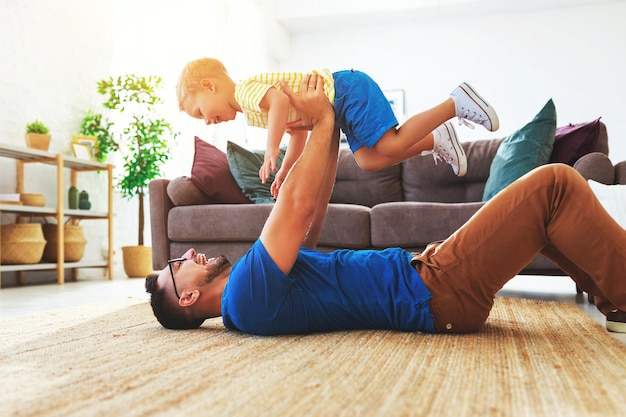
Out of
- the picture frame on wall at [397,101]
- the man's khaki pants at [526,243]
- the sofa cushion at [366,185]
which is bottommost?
the man's khaki pants at [526,243]

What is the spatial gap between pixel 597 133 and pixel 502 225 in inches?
86.2

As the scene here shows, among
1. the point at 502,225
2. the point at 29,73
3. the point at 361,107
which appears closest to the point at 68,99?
the point at 29,73

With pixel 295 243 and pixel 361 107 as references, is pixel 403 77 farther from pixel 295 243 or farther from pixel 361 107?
pixel 295 243

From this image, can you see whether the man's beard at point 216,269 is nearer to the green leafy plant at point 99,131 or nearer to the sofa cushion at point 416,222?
the sofa cushion at point 416,222

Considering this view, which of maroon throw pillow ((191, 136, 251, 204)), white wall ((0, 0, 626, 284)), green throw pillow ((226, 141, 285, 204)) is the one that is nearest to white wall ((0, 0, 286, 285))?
white wall ((0, 0, 626, 284))

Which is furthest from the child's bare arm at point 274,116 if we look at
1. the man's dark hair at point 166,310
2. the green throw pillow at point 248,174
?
the green throw pillow at point 248,174

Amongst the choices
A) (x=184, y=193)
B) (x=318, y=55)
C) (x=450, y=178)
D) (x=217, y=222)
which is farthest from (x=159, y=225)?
(x=318, y=55)

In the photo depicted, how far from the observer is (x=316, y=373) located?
1.19 m

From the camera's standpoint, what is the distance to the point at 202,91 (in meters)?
2.26

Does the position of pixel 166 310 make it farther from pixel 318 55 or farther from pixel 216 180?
pixel 318 55

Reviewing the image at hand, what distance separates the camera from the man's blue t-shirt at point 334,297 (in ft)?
5.07

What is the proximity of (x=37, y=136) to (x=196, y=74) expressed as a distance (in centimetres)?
254

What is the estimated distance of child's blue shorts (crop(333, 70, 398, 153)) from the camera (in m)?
1.99

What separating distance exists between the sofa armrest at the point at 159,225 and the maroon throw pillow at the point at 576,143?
236 cm
